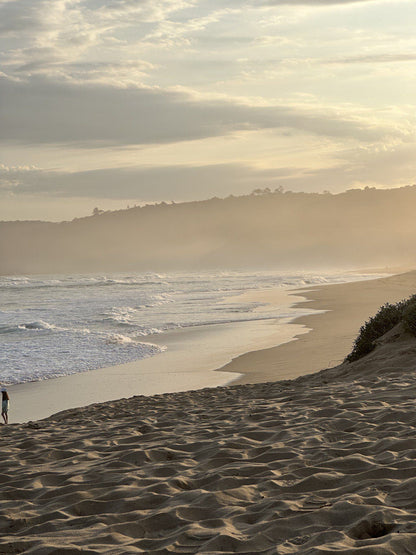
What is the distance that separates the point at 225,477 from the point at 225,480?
0.07 m

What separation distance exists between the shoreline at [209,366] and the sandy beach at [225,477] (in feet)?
13.5

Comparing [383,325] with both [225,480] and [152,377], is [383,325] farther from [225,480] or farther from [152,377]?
[225,480]

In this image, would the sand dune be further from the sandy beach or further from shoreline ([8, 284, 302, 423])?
shoreline ([8, 284, 302, 423])

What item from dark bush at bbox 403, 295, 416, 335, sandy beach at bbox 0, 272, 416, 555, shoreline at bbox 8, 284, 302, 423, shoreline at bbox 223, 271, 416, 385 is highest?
dark bush at bbox 403, 295, 416, 335

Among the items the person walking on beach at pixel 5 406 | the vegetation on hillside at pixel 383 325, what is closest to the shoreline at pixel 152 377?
the person walking on beach at pixel 5 406

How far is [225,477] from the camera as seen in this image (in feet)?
17.4

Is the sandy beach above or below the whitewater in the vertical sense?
above

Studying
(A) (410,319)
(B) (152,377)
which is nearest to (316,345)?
(B) (152,377)

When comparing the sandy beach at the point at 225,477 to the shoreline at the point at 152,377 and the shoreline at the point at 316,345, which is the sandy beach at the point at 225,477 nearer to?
the shoreline at the point at 152,377

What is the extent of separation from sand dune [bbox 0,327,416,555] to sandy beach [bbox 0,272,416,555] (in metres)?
0.01

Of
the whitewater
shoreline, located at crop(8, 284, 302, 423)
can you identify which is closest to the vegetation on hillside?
shoreline, located at crop(8, 284, 302, 423)

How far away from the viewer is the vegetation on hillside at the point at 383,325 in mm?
12977

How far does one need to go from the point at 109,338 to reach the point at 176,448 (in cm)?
1748

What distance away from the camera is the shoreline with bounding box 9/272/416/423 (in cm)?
1405
